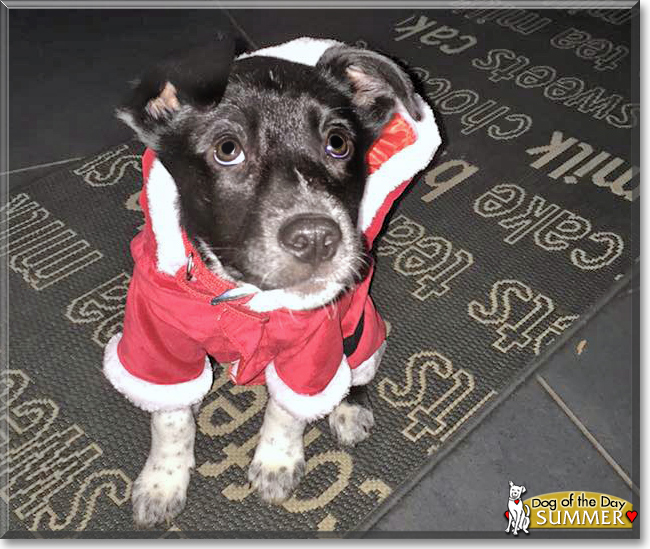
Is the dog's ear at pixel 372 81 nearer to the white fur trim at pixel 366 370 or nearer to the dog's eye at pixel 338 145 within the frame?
the dog's eye at pixel 338 145

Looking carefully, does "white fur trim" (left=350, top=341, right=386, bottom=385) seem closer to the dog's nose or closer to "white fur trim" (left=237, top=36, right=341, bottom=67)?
the dog's nose

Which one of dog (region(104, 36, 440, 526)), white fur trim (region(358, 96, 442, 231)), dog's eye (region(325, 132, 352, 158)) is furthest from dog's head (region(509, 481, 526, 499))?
dog's eye (region(325, 132, 352, 158))

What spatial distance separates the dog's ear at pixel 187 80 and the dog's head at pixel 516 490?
180 cm

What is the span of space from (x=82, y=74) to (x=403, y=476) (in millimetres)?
3791

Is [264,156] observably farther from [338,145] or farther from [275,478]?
[275,478]

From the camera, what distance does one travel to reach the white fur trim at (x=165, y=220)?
2238 mm

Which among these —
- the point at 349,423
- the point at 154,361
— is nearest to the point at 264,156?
A: the point at 154,361

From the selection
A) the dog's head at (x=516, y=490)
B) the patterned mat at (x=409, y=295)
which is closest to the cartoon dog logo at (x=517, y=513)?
the dog's head at (x=516, y=490)

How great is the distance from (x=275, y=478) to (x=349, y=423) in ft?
1.23

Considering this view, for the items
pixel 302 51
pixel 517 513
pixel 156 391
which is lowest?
pixel 517 513

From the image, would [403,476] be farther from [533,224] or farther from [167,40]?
[167,40]

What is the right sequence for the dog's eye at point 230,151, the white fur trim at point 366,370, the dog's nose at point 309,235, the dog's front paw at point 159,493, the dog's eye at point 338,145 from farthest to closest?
the white fur trim at point 366,370, the dog's front paw at point 159,493, the dog's eye at point 338,145, the dog's eye at point 230,151, the dog's nose at point 309,235

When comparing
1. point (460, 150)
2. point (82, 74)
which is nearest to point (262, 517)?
point (460, 150)

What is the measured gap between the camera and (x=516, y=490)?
8.88 ft
